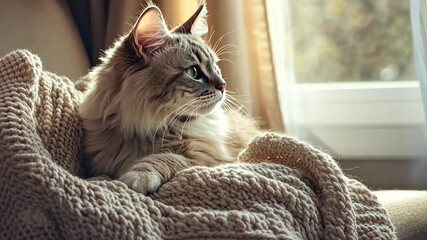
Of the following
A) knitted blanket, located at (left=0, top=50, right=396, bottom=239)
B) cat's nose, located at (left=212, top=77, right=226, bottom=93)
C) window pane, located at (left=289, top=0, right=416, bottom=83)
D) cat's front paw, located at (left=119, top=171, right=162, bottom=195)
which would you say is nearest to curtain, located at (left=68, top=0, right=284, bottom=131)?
window pane, located at (left=289, top=0, right=416, bottom=83)

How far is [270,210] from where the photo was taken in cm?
104

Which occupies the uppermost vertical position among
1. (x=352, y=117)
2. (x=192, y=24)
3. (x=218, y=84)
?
(x=192, y=24)

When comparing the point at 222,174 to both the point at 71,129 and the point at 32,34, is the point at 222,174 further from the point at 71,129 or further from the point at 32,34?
the point at 32,34

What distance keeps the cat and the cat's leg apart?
0.03 metres

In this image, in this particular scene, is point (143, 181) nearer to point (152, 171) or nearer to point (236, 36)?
point (152, 171)

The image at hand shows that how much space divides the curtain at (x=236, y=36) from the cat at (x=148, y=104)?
335 mm

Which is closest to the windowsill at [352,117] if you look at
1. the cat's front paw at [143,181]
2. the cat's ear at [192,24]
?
the cat's ear at [192,24]

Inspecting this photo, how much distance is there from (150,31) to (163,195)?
0.40 m

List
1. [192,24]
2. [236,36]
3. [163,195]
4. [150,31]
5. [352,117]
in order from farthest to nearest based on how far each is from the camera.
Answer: [352,117], [236,36], [192,24], [150,31], [163,195]

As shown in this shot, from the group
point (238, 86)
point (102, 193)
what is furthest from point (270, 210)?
point (238, 86)

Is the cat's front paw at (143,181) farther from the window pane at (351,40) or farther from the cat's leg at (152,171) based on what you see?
the window pane at (351,40)

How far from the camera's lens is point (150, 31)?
1.30m

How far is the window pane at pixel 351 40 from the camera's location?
1790 millimetres

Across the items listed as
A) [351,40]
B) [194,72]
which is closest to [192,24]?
[194,72]
